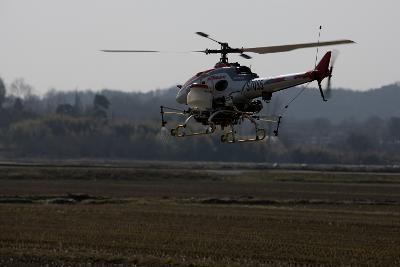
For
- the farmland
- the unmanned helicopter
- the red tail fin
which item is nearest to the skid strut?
the unmanned helicopter

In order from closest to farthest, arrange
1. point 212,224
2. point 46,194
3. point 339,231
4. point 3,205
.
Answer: point 339,231
point 212,224
point 3,205
point 46,194

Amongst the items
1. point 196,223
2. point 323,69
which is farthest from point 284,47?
point 196,223

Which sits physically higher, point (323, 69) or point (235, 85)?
point (323, 69)

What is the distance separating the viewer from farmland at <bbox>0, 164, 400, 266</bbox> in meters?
33.9

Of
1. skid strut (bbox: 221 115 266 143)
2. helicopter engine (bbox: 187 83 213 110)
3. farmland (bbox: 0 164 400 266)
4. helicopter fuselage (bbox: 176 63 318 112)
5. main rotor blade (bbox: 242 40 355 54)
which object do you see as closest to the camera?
main rotor blade (bbox: 242 40 355 54)

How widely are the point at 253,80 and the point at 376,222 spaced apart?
19525 millimetres

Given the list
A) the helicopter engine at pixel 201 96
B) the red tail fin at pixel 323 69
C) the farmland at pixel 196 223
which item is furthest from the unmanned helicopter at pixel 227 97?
the farmland at pixel 196 223

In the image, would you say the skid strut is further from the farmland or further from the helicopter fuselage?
the farmland

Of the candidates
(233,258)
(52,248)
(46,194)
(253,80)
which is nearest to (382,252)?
(233,258)

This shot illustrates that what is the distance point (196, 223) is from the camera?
1800 inches

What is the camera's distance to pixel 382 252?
35.3 meters

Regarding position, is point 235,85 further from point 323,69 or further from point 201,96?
point 323,69

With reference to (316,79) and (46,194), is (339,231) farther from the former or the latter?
(46,194)

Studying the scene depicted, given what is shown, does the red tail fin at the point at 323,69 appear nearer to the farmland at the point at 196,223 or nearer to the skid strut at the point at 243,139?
the skid strut at the point at 243,139
